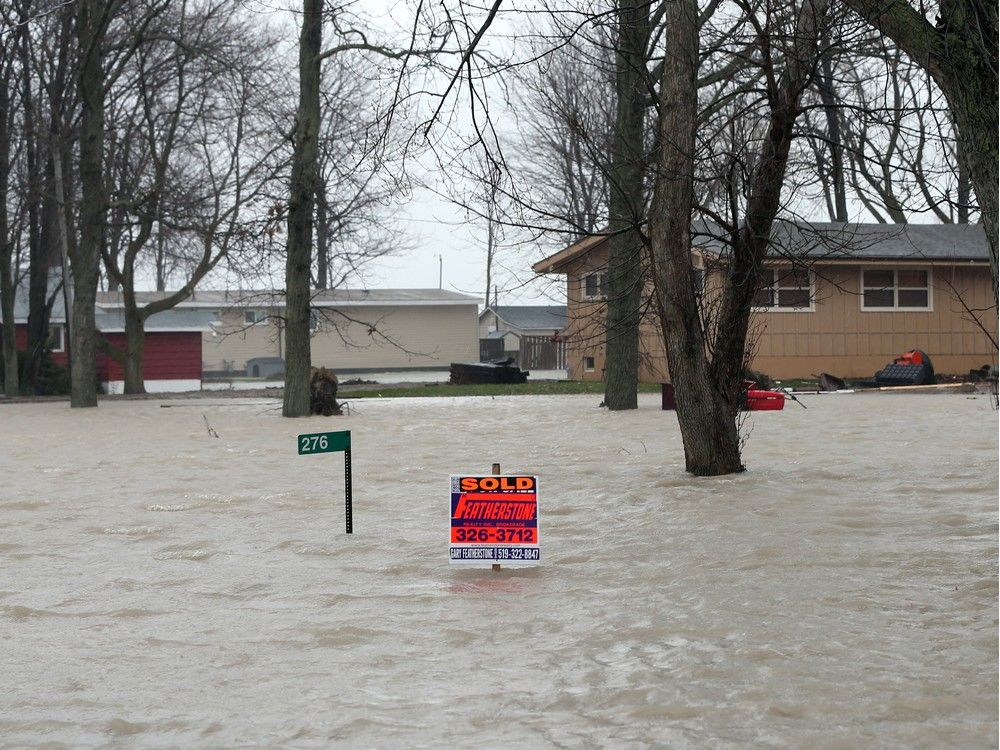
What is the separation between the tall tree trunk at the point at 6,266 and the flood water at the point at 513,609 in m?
21.4

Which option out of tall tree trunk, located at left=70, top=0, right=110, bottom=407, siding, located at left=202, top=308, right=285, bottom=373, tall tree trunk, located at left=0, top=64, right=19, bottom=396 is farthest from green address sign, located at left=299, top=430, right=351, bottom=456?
siding, located at left=202, top=308, right=285, bottom=373

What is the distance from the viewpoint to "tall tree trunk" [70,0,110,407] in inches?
1114

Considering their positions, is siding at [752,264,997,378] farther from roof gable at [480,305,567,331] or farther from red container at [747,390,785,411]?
roof gable at [480,305,567,331]

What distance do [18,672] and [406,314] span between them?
2194 inches

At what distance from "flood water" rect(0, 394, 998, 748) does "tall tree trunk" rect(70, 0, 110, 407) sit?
14.4 m

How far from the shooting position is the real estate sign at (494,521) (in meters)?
8.13

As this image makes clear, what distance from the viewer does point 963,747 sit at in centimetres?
473

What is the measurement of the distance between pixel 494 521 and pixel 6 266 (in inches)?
1250

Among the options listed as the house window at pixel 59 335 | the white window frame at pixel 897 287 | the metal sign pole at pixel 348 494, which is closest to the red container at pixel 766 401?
the white window frame at pixel 897 287

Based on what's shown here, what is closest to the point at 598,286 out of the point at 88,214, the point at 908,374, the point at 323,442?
the point at 323,442

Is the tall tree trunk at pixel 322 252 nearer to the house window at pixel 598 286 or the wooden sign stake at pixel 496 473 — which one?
the house window at pixel 598 286

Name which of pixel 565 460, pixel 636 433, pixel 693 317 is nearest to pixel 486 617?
pixel 693 317

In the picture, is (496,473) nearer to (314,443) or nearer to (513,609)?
(513,609)

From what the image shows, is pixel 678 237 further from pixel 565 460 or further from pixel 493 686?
pixel 493 686
